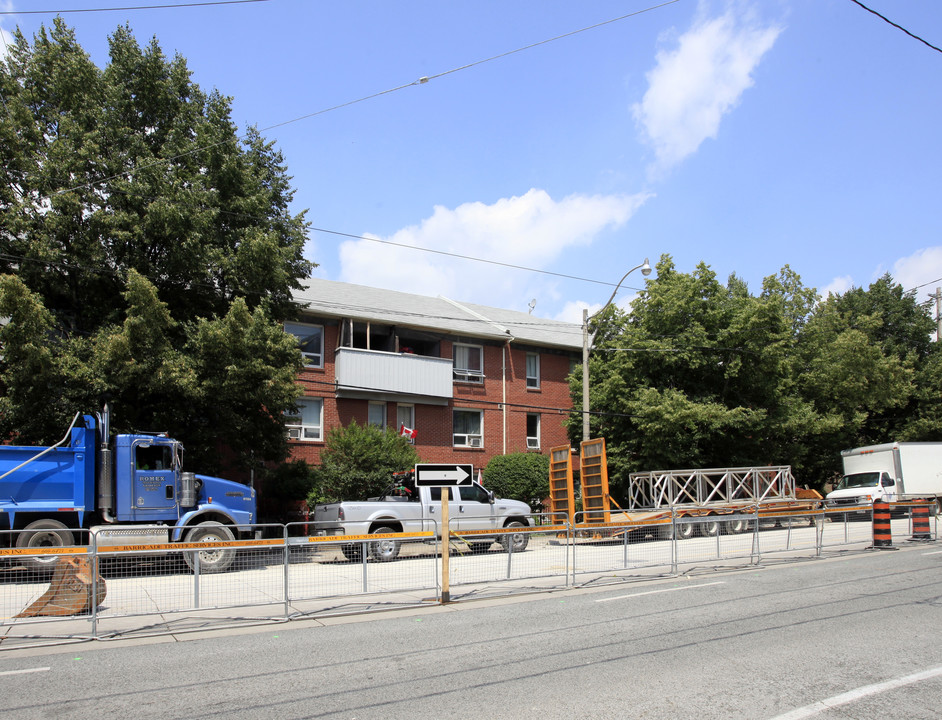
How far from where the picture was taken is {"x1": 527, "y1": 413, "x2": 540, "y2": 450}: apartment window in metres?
30.8

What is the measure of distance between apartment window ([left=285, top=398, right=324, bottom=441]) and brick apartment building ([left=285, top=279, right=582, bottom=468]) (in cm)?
4

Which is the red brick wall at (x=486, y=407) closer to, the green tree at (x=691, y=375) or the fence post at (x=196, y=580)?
the green tree at (x=691, y=375)

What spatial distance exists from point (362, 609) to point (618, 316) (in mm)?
20655

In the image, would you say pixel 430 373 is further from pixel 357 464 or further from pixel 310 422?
pixel 357 464

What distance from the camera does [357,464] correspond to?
2291cm

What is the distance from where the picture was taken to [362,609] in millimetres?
10398

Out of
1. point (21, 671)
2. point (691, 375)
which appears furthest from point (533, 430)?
point (21, 671)

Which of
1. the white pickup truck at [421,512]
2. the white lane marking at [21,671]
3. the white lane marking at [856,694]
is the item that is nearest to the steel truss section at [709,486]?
the white pickup truck at [421,512]

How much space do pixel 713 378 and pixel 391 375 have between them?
12.2m

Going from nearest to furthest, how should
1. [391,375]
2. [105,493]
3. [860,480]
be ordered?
[105,493]
[391,375]
[860,480]

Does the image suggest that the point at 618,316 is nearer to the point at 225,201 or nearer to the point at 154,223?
the point at 225,201

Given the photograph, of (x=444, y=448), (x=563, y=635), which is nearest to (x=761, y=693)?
(x=563, y=635)

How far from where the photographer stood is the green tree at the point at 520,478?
2708 cm

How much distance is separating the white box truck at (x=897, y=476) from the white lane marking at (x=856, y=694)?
23477 mm
